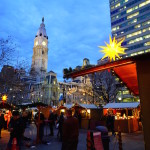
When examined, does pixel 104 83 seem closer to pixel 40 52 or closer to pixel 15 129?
pixel 15 129

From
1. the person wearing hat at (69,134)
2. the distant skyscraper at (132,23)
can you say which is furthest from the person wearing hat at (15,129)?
the distant skyscraper at (132,23)

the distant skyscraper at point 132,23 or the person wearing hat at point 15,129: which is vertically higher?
the distant skyscraper at point 132,23

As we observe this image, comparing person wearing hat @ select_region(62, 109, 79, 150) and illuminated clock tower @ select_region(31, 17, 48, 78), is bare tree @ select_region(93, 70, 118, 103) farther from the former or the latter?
illuminated clock tower @ select_region(31, 17, 48, 78)

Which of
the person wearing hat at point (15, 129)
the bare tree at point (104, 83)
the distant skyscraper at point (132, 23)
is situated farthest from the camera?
the distant skyscraper at point (132, 23)

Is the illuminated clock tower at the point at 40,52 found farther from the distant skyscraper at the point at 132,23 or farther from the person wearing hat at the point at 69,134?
the person wearing hat at the point at 69,134

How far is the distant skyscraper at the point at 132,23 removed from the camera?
62169 millimetres

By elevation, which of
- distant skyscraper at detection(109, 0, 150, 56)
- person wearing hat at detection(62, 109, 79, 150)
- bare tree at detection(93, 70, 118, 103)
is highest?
distant skyscraper at detection(109, 0, 150, 56)

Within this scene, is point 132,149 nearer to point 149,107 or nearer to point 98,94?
point 149,107

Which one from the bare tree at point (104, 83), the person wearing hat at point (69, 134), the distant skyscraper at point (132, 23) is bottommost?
the person wearing hat at point (69, 134)

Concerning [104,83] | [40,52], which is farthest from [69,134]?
[40,52]

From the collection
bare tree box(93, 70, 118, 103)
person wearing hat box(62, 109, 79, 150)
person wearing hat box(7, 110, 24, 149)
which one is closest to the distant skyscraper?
bare tree box(93, 70, 118, 103)

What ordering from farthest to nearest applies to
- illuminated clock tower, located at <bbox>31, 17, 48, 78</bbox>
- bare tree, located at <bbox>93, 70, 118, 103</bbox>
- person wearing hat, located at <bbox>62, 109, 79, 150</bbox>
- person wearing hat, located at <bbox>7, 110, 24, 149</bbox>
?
illuminated clock tower, located at <bbox>31, 17, 48, 78</bbox> → bare tree, located at <bbox>93, 70, 118, 103</bbox> → person wearing hat, located at <bbox>7, 110, 24, 149</bbox> → person wearing hat, located at <bbox>62, 109, 79, 150</bbox>

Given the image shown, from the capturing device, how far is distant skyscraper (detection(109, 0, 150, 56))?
62169 mm

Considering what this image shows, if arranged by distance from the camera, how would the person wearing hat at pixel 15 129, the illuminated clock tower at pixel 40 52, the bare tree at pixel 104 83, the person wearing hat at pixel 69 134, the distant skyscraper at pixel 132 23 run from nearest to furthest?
1. the person wearing hat at pixel 69 134
2. the person wearing hat at pixel 15 129
3. the bare tree at pixel 104 83
4. the distant skyscraper at pixel 132 23
5. the illuminated clock tower at pixel 40 52
